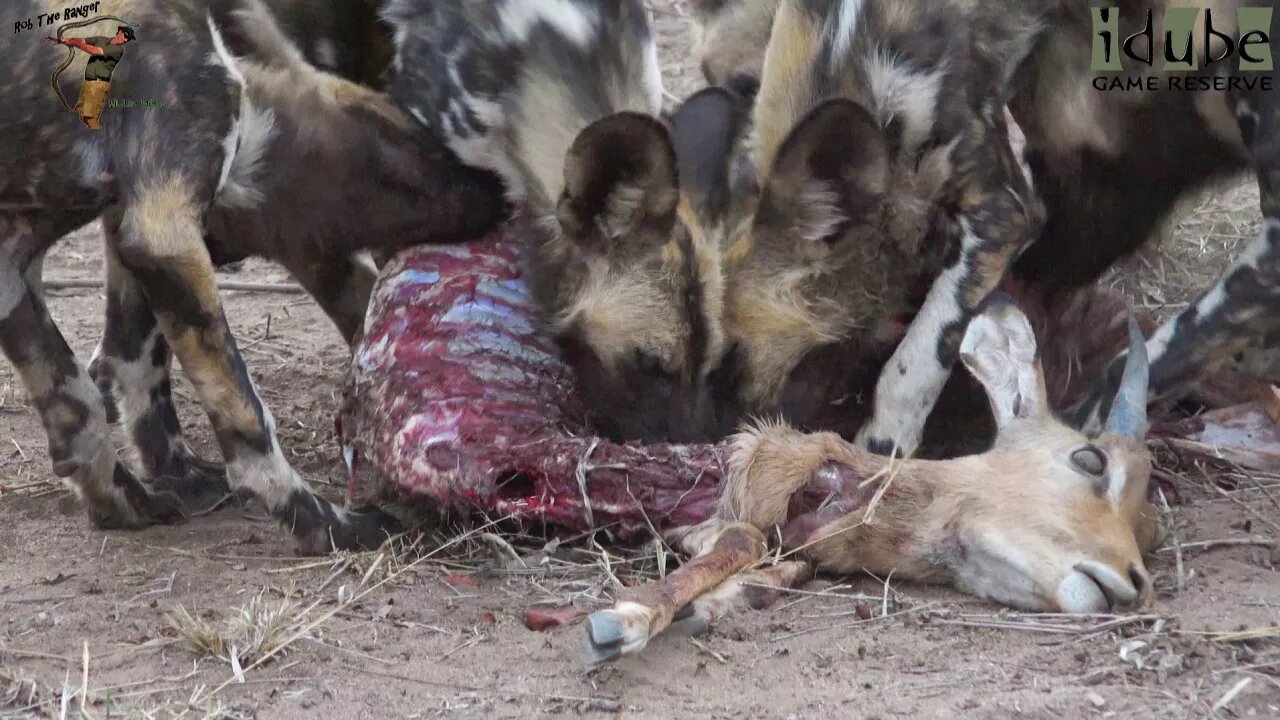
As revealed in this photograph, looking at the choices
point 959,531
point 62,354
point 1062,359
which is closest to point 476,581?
point 959,531

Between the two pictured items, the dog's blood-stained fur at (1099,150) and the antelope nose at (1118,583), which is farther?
the dog's blood-stained fur at (1099,150)

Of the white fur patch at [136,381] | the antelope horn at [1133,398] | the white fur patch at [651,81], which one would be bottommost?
the white fur patch at [136,381]

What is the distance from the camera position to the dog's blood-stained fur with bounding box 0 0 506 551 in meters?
3.02

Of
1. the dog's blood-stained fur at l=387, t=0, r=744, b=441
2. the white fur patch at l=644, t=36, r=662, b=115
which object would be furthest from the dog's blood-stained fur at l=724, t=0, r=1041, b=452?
the white fur patch at l=644, t=36, r=662, b=115

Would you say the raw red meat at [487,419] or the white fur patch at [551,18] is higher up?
the white fur patch at [551,18]

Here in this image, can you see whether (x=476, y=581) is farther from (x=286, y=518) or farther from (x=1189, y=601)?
(x=1189, y=601)

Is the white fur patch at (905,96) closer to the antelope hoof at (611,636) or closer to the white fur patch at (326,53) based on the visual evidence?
the white fur patch at (326,53)

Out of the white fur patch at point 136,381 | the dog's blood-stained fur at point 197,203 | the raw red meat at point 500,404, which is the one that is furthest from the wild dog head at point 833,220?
the white fur patch at point 136,381

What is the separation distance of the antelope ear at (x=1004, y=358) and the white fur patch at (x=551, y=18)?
4.31 feet

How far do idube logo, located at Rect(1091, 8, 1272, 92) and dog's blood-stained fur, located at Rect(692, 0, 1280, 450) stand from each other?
0.05 feet

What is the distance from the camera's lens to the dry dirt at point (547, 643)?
2.07 meters

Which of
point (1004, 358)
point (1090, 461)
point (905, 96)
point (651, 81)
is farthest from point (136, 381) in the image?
point (1090, 461)

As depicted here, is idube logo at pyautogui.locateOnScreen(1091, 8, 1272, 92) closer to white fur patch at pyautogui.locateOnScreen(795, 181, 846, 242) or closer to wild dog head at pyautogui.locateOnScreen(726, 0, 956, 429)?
wild dog head at pyautogui.locateOnScreen(726, 0, 956, 429)

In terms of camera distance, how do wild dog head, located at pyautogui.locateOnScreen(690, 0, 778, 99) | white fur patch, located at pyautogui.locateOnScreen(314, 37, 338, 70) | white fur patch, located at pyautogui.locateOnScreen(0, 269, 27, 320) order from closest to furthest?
white fur patch, located at pyautogui.locateOnScreen(0, 269, 27, 320), white fur patch, located at pyautogui.locateOnScreen(314, 37, 338, 70), wild dog head, located at pyautogui.locateOnScreen(690, 0, 778, 99)
